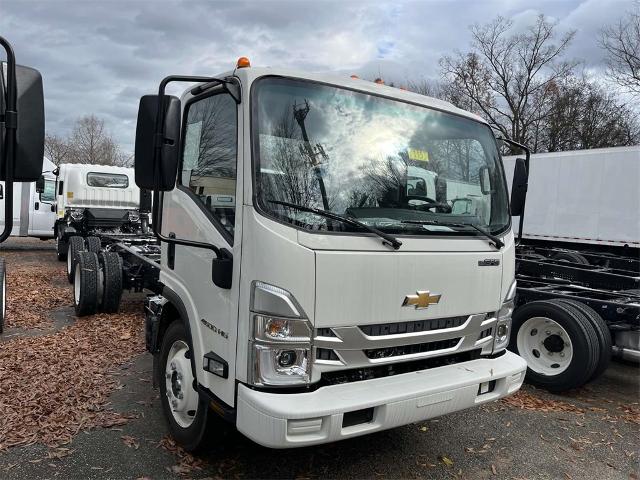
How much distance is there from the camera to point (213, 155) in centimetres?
315

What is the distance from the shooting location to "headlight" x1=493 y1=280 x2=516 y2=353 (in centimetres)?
345

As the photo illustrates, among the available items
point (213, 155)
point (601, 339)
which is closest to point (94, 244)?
point (213, 155)

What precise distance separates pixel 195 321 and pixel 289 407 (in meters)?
0.98

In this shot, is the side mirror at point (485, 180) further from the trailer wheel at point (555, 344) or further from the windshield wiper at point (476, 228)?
the trailer wheel at point (555, 344)

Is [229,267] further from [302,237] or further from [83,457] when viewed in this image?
[83,457]

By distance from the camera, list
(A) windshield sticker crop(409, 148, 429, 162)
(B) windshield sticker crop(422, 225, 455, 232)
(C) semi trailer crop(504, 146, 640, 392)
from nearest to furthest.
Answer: (B) windshield sticker crop(422, 225, 455, 232) → (A) windshield sticker crop(409, 148, 429, 162) → (C) semi trailer crop(504, 146, 640, 392)

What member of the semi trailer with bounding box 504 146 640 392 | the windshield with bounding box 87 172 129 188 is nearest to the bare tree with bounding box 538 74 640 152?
the semi trailer with bounding box 504 146 640 392

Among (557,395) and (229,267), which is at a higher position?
(229,267)

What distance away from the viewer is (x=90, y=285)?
692 cm

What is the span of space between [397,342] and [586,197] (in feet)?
38.0

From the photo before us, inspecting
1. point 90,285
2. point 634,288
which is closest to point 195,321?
point 90,285

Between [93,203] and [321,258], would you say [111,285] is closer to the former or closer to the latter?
[321,258]

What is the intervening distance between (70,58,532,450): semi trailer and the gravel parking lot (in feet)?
1.42

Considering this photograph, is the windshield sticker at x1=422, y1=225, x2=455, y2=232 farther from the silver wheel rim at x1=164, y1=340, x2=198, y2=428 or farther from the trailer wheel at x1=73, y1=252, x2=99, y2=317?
the trailer wheel at x1=73, y1=252, x2=99, y2=317
